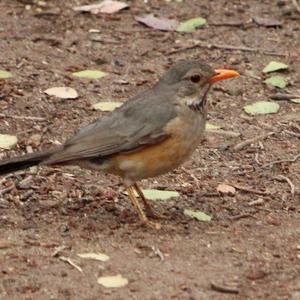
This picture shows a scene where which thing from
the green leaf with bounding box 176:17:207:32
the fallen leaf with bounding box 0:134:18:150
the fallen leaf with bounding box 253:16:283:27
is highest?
the fallen leaf with bounding box 0:134:18:150

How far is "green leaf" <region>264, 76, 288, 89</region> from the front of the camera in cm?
1038

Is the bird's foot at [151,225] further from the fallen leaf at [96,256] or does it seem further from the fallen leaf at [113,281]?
the fallen leaf at [113,281]

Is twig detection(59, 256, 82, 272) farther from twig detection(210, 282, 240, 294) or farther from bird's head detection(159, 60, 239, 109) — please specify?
bird's head detection(159, 60, 239, 109)

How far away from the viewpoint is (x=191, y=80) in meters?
7.90

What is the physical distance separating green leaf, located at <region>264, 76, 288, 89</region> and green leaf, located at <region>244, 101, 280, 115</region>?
0.40 meters

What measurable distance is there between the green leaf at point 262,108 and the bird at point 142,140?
2.05m

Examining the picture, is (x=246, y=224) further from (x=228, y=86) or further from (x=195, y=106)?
(x=228, y=86)

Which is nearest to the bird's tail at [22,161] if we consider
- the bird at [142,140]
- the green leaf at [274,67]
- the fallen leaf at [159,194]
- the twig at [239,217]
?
the bird at [142,140]

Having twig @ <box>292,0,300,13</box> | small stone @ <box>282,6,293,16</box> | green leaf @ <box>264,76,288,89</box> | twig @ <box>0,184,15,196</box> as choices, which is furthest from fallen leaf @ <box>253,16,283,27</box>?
twig @ <box>0,184,15,196</box>

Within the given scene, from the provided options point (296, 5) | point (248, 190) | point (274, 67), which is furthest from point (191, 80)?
point (296, 5)

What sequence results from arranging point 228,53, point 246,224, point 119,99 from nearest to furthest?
point 246,224
point 119,99
point 228,53

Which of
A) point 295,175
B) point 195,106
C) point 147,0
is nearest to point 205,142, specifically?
point 295,175

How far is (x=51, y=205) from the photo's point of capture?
792 cm

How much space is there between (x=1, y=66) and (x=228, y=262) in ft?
13.4
